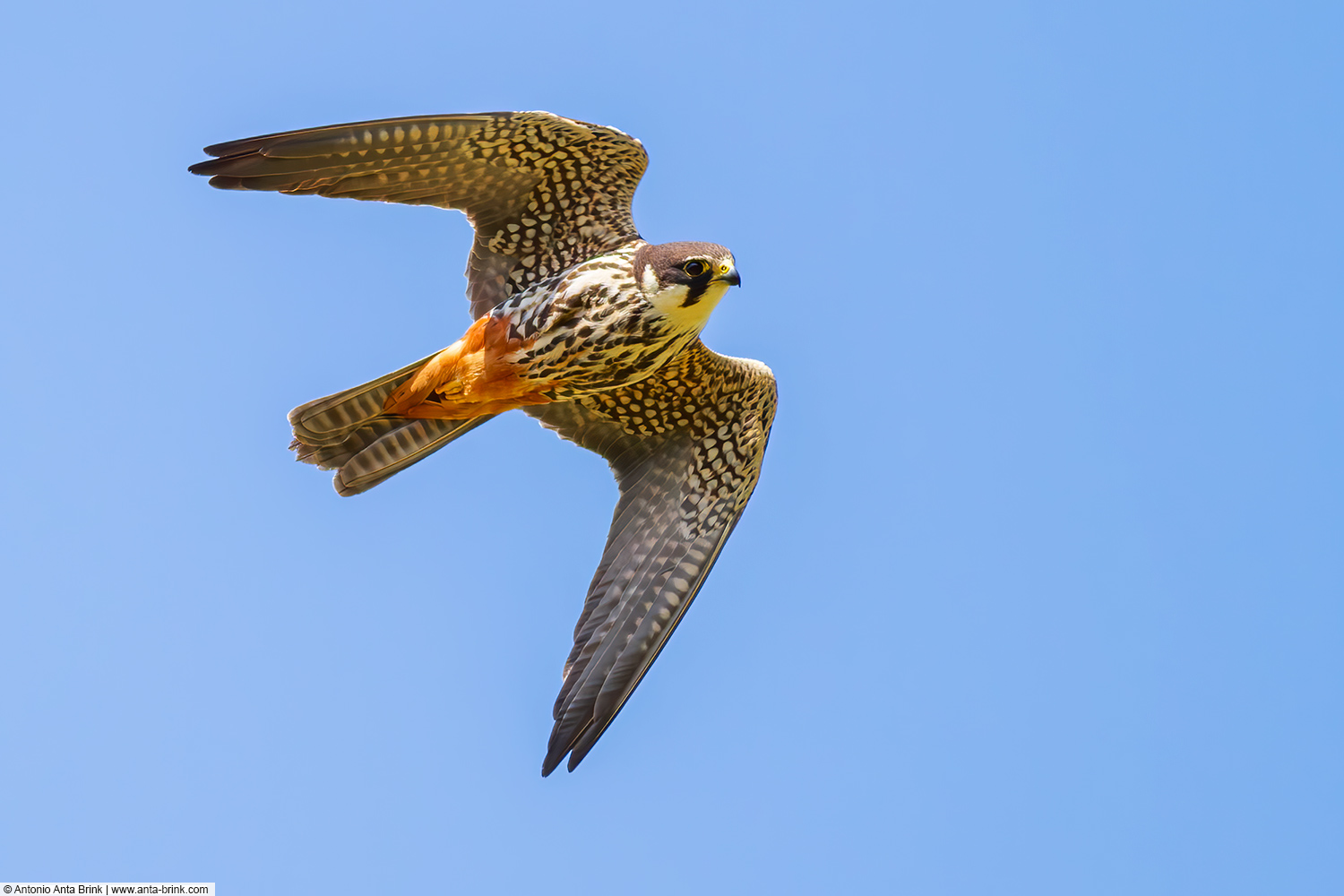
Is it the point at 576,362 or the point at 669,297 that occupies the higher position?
the point at 669,297

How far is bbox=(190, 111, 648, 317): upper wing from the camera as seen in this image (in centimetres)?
823

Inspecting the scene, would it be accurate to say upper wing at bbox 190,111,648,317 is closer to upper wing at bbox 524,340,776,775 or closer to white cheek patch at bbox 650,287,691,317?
white cheek patch at bbox 650,287,691,317

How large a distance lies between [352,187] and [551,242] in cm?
147

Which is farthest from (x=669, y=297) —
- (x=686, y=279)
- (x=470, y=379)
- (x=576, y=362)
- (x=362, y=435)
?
(x=362, y=435)

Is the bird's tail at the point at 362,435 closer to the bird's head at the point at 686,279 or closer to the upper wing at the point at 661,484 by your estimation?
the upper wing at the point at 661,484

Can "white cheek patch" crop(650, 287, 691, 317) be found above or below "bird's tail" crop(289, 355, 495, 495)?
above

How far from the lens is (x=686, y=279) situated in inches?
325

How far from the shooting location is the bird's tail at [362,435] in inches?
364

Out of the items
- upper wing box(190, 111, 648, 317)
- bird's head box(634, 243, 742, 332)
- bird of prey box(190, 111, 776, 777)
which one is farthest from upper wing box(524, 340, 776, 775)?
upper wing box(190, 111, 648, 317)

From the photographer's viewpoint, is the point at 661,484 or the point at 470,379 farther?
the point at 661,484

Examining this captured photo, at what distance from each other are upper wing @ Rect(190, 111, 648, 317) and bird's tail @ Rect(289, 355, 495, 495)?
0.88 m

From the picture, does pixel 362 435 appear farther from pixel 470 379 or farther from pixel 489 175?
pixel 489 175

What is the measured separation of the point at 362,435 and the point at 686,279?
273 cm

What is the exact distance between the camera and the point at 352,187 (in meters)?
8.57
